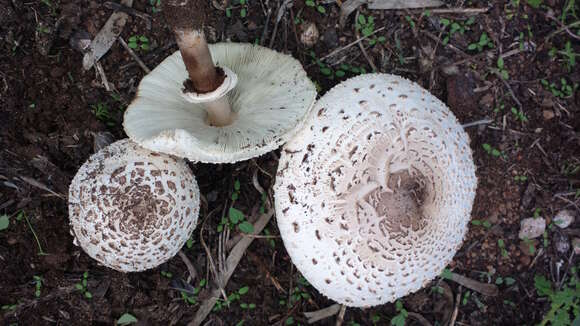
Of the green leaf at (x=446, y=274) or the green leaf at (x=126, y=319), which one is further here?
the green leaf at (x=446, y=274)

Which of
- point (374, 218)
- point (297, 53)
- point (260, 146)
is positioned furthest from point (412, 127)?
point (297, 53)

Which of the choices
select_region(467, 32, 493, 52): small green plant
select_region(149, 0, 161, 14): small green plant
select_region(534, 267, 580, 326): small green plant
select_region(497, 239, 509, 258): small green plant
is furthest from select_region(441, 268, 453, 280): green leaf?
select_region(149, 0, 161, 14): small green plant

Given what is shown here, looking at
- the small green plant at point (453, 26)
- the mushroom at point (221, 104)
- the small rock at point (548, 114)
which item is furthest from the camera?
the small rock at point (548, 114)

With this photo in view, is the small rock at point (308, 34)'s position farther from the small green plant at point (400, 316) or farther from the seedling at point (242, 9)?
the small green plant at point (400, 316)

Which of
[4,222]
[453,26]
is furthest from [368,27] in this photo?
[4,222]

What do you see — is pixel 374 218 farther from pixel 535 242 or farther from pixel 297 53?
pixel 535 242

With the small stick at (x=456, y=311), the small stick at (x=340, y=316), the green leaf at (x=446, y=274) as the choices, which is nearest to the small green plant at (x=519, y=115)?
the green leaf at (x=446, y=274)
